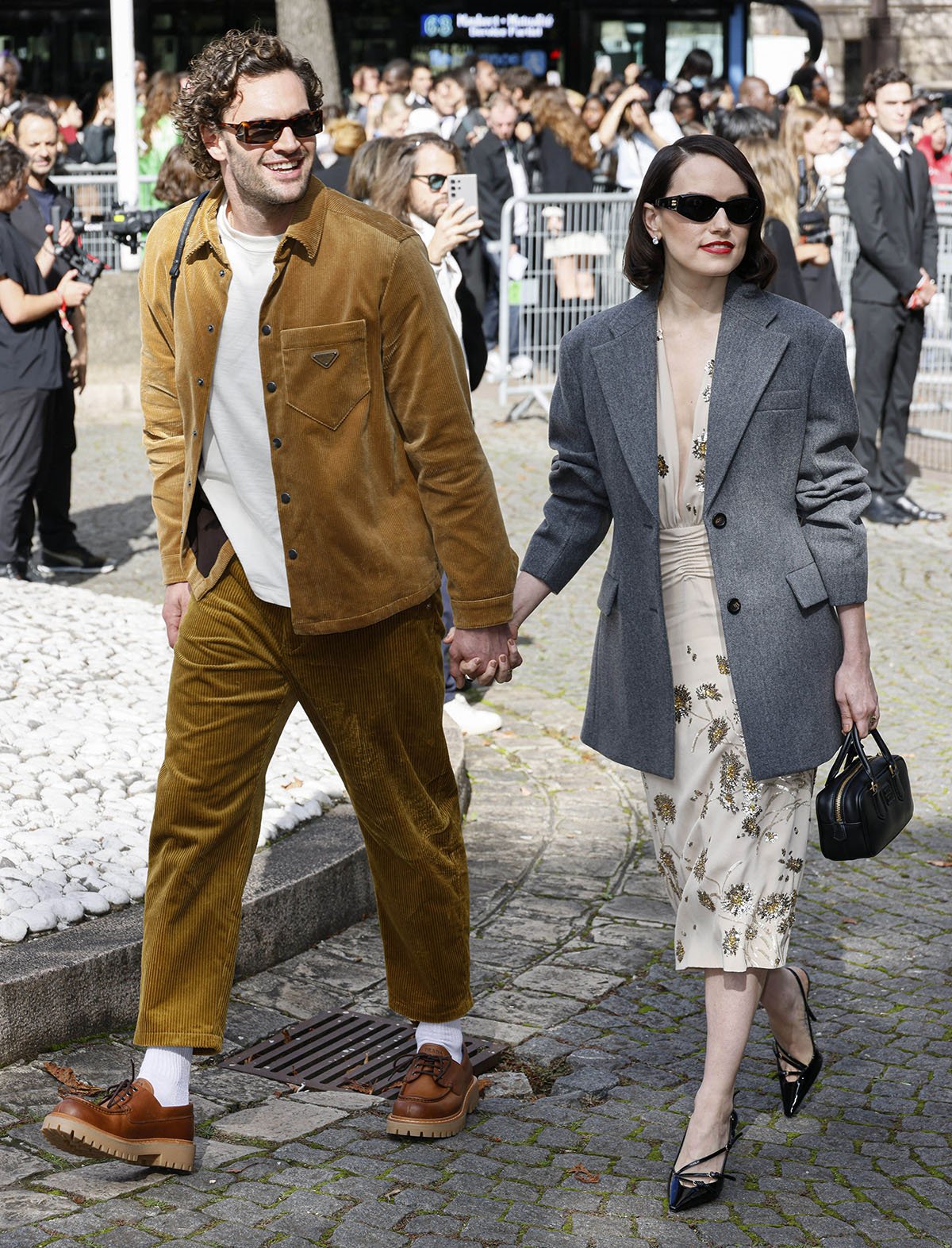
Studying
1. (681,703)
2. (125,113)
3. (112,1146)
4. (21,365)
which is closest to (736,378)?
(681,703)

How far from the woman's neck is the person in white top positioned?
12836 millimetres

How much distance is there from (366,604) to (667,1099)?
1.31 meters

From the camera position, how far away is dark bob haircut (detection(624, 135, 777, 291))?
3.54 meters

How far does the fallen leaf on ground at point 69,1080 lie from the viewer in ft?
12.9

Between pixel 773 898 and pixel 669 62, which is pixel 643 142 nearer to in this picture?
pixel 669 62

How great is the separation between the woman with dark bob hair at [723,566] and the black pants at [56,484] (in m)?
5.89

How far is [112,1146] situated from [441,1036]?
2.46ft

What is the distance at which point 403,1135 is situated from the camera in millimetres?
3811

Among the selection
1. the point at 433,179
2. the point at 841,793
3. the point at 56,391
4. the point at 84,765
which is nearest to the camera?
the point at 841,793

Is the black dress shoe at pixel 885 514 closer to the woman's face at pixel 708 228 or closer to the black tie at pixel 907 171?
the black tie at pixel 907 171

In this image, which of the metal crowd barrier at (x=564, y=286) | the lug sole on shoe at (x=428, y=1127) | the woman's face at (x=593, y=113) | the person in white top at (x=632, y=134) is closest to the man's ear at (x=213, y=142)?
the lug sole on shoe at (x=428, y=1127)

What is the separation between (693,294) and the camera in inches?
142

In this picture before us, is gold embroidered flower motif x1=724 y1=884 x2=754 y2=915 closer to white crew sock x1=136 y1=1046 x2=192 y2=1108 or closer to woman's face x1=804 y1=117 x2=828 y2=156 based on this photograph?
white crew sock x1=136 y1=1046 x2=192 y2=1108

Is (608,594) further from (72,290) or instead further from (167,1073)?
(72,290)
